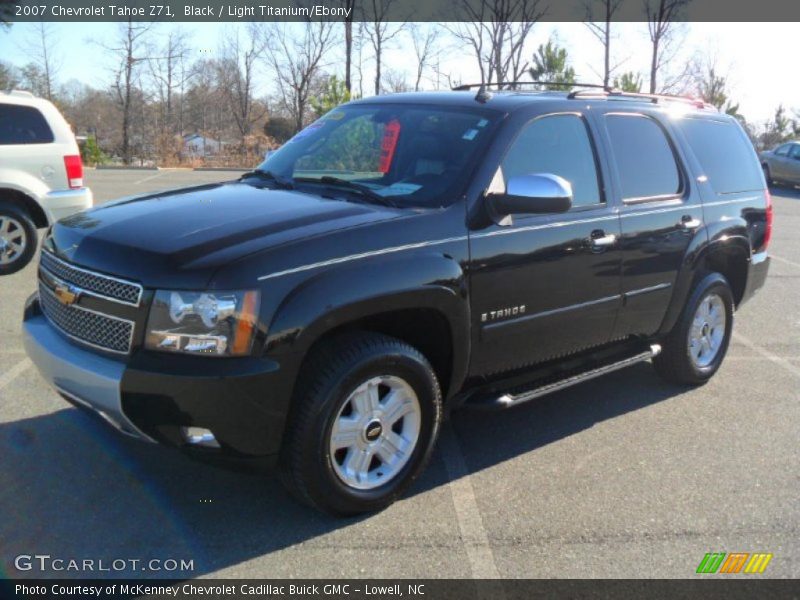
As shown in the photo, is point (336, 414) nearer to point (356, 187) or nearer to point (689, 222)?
point (356, 187)

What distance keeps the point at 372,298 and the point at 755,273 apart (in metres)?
3.90

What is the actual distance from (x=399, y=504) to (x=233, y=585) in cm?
99

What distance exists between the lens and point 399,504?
3840 millimetres

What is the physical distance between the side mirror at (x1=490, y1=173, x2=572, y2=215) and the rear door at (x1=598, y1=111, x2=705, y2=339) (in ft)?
2.87

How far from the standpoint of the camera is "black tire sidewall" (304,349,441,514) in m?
3.38

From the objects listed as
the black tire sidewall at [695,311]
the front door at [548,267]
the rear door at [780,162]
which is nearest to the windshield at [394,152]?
the front door at [548,267]

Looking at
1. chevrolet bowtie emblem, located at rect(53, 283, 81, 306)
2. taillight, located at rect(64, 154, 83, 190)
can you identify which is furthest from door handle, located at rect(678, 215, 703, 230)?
taillight, located at rect(64, 154, 83, 190)

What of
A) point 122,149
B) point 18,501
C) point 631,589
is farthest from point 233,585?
point 122,149

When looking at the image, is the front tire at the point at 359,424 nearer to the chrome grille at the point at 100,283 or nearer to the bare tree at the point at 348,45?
the chrome grille at the point at 100,283

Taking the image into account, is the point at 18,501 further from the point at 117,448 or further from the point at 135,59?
the point at 135,59

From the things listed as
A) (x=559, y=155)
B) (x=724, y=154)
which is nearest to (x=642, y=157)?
(x=559, y=155)

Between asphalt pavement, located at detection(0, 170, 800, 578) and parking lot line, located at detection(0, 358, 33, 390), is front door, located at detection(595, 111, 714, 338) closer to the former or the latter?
asphalt pavement, located at detection(0, 170, 800, 578)

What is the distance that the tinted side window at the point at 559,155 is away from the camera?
4.23 m

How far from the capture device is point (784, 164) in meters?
24.0
